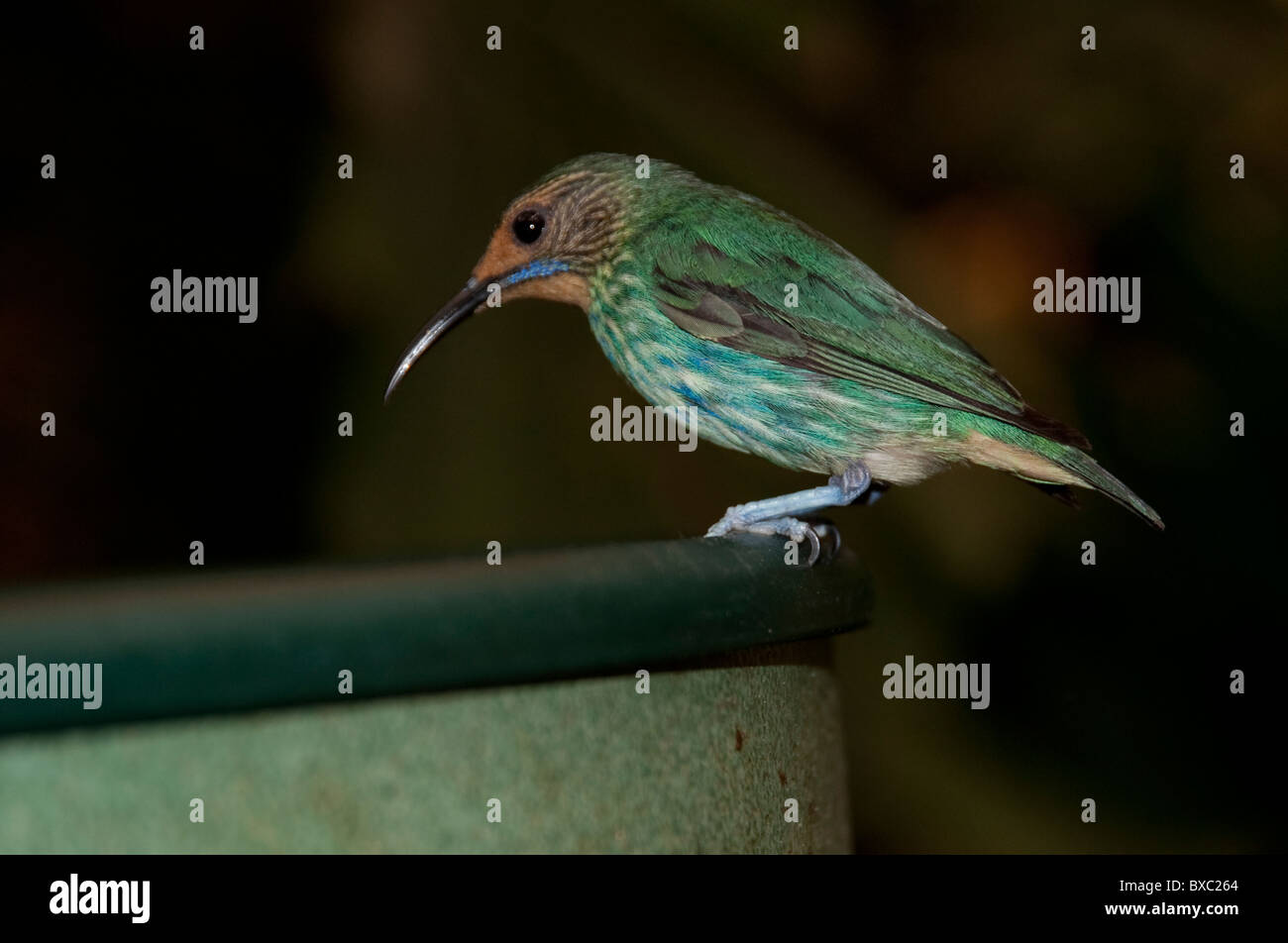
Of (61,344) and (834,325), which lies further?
(61,344)

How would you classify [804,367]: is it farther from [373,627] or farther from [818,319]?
[373,627]

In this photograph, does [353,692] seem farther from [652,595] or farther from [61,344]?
[61,344]

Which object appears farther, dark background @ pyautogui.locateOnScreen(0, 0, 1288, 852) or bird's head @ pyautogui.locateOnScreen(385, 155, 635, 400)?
dark background @ pyautogui.locateOnScreen(0, 0, 1288, 852)

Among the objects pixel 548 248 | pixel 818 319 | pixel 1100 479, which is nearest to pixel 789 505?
pixel 818 319

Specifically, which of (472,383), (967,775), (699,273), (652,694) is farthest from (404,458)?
(652,694)

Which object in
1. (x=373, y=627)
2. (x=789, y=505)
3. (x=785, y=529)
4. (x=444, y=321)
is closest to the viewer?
(x=373, y=627)

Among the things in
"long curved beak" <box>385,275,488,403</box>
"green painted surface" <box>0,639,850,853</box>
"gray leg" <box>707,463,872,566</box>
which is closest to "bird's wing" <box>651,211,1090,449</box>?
"gray leg" <box>707,463,872,566</box>

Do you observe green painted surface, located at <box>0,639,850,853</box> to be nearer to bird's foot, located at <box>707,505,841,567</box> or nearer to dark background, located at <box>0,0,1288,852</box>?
bird's foot, located at <box>707,505,841,567</box>
